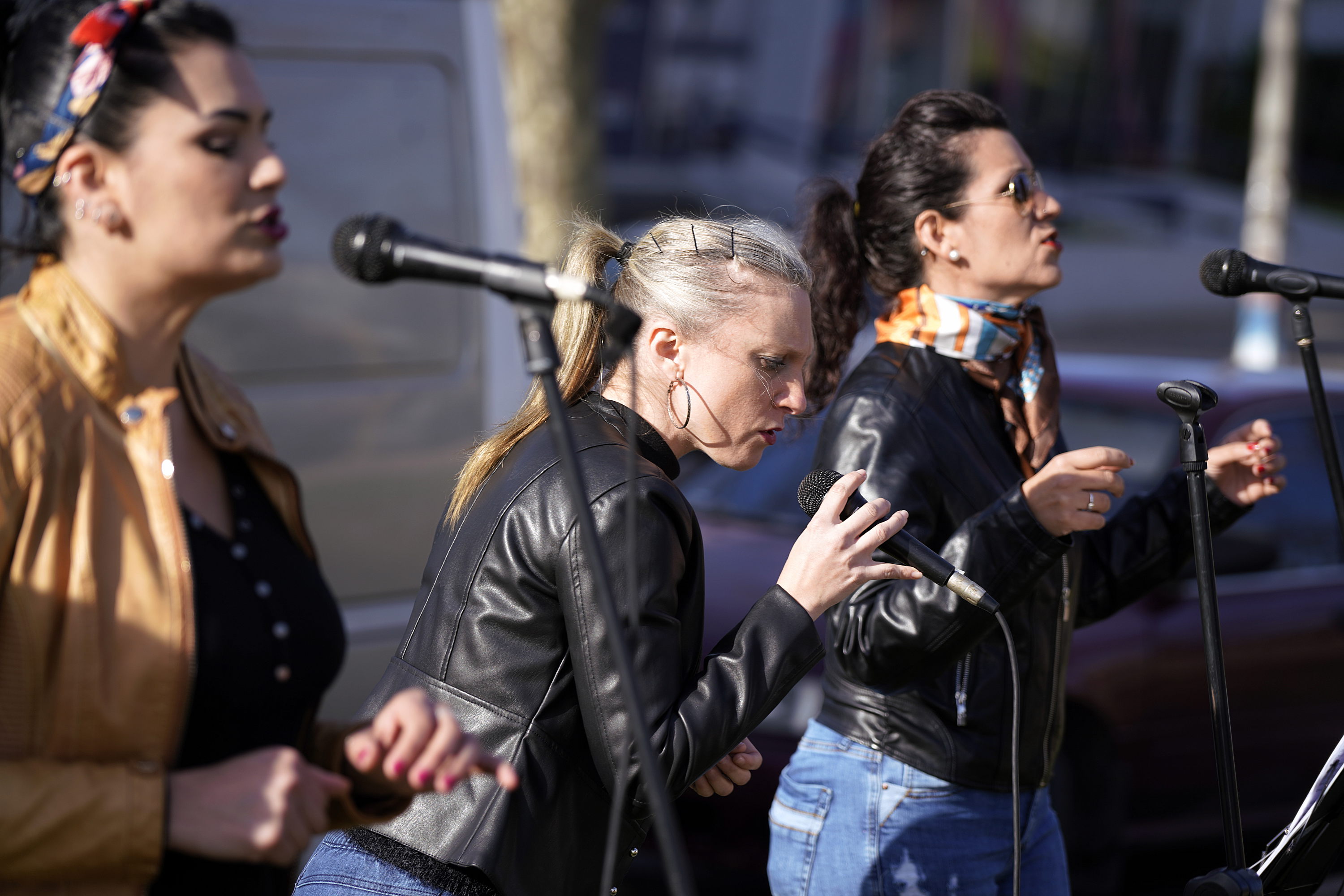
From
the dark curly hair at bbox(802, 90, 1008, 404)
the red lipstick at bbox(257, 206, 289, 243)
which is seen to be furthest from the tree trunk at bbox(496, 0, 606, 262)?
the red lipstick at bbox(257, 206, 289, 243)

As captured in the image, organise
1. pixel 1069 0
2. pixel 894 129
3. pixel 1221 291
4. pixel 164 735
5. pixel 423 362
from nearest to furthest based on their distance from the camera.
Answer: pixel 164 735 < pixel 1221 291 < pixel 894 129 < pixel 423 362 < pixel 1069 0

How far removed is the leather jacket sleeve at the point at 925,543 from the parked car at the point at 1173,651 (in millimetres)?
1591

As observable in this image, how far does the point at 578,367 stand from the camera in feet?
7.26

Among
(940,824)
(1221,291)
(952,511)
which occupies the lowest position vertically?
(940,824)

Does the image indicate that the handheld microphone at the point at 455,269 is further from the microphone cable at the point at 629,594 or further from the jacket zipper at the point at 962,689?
the jacket zipper at the point at 962,689

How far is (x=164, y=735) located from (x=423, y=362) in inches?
115

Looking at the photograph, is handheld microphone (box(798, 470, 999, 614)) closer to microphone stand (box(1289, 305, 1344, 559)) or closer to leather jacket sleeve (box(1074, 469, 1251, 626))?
microphone stand (box(1289, 305, 1344, 559))

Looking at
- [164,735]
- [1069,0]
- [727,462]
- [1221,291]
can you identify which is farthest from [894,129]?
[1069,0]

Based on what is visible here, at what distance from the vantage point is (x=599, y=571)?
1567 mm

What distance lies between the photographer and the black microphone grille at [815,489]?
2238mm

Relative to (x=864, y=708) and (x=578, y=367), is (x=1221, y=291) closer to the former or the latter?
(x=864, y=708)

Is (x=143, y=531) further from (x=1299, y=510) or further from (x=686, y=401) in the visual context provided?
(x=1299, y=510)

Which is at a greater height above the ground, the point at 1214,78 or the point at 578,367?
the point at 578,367

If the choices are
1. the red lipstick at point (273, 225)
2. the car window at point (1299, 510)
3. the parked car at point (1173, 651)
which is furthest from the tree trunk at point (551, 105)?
the red lipstick at point (273, 225)
